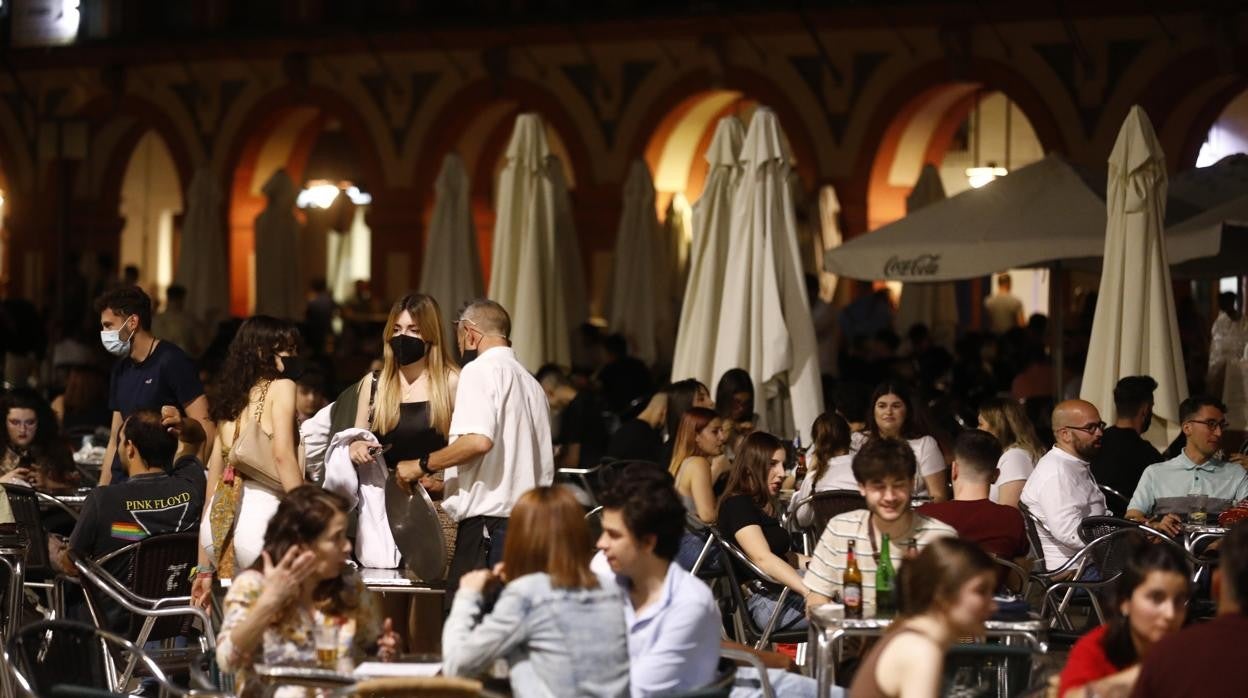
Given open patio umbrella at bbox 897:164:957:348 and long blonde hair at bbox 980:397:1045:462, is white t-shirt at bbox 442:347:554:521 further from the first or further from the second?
open patio umbrella at bbox 897:164:957:348

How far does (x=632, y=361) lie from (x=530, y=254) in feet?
5.18

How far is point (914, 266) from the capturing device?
13180mm

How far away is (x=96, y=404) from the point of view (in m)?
14.0

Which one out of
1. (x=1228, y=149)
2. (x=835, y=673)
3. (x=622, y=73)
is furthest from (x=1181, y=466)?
(x=622, y=73)

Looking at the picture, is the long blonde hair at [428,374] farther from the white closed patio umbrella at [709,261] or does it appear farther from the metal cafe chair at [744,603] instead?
the white closed patio umbrella at [709,261]

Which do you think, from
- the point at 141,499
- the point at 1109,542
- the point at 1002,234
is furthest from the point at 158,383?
the point at 1002,234

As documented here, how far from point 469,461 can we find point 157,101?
2000 centimetres

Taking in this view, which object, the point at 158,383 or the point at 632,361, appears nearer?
the point at 158,383

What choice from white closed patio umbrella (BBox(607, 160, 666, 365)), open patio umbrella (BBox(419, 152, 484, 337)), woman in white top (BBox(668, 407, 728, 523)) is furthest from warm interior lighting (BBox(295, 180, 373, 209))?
woman in white top (BBox(668, 407, 728, 523))

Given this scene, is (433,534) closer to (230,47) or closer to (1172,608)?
(1172,608)

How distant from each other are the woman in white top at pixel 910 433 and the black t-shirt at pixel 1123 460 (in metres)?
0.81

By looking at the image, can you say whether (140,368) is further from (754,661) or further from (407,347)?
(754,661)

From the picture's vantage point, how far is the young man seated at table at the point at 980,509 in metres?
8.14

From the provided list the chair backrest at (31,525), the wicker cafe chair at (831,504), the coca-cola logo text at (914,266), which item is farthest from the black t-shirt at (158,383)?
the coca-cola logo text at (914,266)
